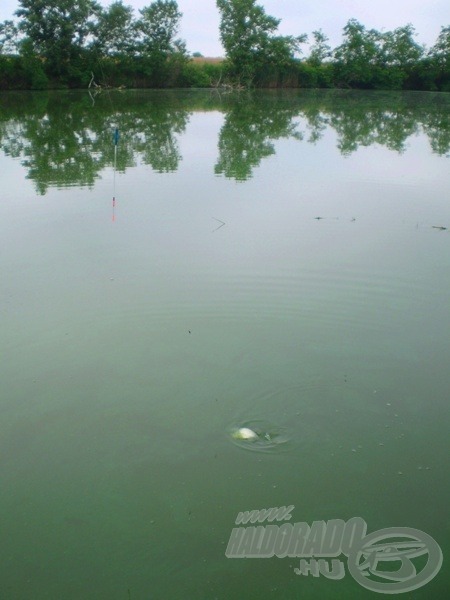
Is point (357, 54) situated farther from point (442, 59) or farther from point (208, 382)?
point (208, 382)

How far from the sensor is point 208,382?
12.0ft

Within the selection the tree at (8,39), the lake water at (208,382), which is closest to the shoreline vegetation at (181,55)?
the tree at (8,39)

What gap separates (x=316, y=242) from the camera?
21.6ft

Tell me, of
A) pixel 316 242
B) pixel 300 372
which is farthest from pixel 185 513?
pixel 316 242

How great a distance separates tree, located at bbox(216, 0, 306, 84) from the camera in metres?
39.2

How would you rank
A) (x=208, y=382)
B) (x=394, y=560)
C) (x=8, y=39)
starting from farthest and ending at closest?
1. (x=8, y=39)
2. (x=208, y=382)
3. (x=394, y=560)

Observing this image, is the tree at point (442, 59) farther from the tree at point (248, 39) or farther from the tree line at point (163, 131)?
the tree line at point (163, 131)

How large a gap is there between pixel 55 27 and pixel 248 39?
1362 cm

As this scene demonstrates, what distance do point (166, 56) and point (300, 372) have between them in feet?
125

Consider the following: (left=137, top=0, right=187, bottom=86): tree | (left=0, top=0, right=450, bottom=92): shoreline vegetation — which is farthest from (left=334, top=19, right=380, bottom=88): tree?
(left=137, top=0, right=187, bottom=86): tree

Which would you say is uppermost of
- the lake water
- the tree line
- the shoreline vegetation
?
the shoreline vegetation

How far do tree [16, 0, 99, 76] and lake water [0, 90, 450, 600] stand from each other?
28468mm

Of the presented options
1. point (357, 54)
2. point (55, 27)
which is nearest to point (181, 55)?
point (55, 27)

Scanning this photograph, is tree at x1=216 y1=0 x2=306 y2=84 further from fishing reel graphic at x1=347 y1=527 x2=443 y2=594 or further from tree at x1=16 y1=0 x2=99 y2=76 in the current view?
fishing reel graphic at x1=347 y1=527 x2=443 y2=594
